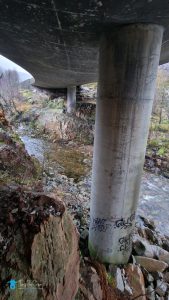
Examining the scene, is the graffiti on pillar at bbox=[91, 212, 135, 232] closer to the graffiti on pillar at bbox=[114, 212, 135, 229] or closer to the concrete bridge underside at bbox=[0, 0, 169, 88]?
the graffiti on pillar at bbox=[114, 212, 135, 229]

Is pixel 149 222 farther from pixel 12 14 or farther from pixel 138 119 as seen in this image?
pixel 12 14

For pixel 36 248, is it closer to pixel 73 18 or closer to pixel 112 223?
pixel 112 223

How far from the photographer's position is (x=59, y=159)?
11961 mm

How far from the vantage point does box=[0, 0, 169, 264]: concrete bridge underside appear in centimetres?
278

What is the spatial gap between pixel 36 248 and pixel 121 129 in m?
2.11

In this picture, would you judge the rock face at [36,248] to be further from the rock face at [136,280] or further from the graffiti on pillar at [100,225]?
the rock face at [136,280]

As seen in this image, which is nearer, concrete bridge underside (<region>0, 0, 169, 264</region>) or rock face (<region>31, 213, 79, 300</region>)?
rock face (<region>31, 213, 79, 300</region>)

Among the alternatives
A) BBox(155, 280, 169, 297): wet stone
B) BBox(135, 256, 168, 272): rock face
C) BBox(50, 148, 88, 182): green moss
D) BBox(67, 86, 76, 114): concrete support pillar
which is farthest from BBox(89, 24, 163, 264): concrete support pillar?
BBox(67, 86, 76, 114): concrete support pillar

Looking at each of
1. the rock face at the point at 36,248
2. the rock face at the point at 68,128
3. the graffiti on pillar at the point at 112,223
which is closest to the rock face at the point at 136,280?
the graffiti on pillar at the point at 112,223

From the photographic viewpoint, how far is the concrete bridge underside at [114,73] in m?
2.78

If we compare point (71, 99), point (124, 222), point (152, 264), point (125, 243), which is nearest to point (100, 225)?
point (124, 222)

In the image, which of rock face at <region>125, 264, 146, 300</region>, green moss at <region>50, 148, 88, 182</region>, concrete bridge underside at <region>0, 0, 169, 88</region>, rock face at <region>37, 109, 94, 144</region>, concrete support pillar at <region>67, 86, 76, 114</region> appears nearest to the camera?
concrete bridge underside at <region>0, 0, 169, 88</region>

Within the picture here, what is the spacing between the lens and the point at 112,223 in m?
3.95

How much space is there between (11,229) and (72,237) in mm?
909
